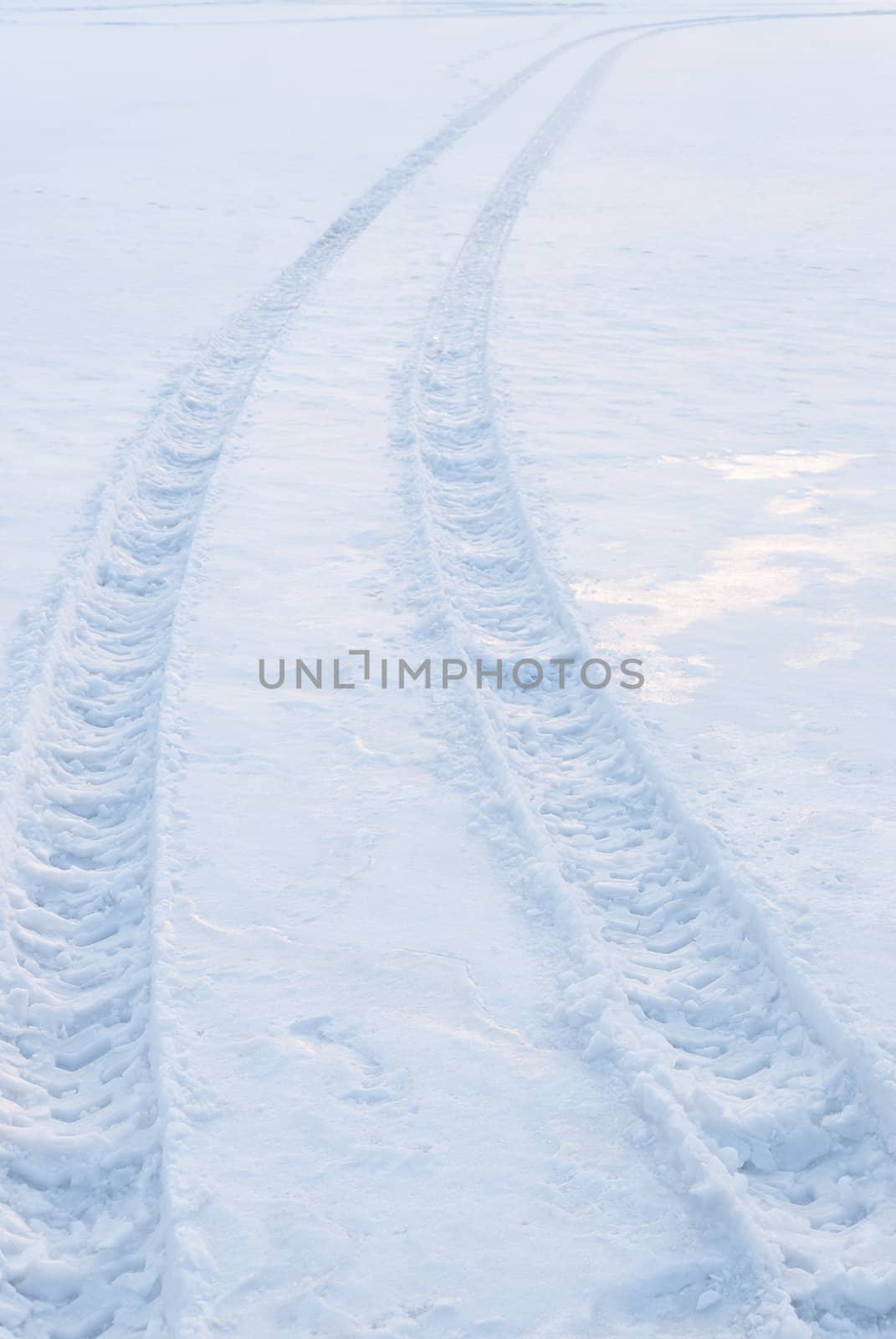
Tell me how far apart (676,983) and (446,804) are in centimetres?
96

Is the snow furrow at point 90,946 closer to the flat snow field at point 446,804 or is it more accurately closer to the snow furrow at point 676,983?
the flat snow field at point 446,804

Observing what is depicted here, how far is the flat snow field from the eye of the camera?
2650mm

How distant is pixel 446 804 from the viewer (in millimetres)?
3939

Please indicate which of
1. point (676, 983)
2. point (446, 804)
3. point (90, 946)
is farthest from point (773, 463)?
point (90, 946)

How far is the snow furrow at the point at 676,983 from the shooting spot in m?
2.63

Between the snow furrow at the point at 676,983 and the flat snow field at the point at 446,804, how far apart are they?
0.01 m

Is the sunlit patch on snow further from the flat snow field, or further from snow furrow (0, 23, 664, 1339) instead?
snow furrow (0, 23, 664, 1339)

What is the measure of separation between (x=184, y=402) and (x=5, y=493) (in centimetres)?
144

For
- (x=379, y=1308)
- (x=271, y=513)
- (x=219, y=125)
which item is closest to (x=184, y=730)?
(x=271, y=513)

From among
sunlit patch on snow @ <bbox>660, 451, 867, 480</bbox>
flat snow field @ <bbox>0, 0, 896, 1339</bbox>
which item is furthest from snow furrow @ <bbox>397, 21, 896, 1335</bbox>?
sunlit patch on snow @ <bbox>660, 451, 867, 480</bbox>

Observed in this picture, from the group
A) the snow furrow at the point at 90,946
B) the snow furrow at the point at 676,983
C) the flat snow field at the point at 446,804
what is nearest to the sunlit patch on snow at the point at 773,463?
the flat snow field at the point at 446,804

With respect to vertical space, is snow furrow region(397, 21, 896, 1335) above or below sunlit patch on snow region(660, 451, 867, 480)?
below

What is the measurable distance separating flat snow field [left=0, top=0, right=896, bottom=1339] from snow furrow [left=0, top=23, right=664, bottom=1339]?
11 millimetres

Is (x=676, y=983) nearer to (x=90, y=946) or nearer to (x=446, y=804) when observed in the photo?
(x=446, y=804)
